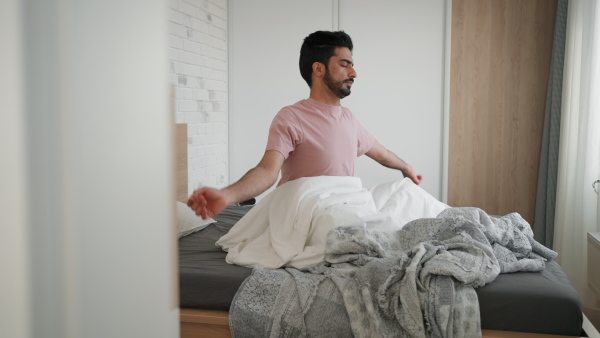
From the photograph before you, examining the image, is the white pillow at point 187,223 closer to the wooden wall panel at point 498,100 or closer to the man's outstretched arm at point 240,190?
the man's outstretched arm at point 240,190

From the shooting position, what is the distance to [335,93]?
110 inches

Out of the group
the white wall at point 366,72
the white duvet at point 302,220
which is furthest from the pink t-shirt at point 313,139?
the white wall at point 366,72

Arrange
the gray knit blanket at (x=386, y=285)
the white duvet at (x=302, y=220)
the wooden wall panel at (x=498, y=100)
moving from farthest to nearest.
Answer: the wooden wall panel at (x=498, y=100) → the white duvet at (x=302, y=220) → the gray knit blanket at (x=386, y=285)

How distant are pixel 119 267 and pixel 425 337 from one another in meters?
1.79

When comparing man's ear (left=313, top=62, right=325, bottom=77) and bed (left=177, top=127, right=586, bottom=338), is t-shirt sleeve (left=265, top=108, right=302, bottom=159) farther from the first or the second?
bed (left=177, top=127, right=586, bottom=338)

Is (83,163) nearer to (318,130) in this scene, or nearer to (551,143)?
(318,130)

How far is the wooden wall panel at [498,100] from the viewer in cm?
445

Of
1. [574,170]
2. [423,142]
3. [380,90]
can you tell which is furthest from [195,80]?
[574,170]

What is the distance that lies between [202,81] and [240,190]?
2433 mm

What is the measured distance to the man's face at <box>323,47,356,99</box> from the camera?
278 cm

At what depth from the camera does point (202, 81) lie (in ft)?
14.2

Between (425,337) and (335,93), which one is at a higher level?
(335,93)

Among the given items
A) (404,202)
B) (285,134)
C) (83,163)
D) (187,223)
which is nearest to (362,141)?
(404,202)

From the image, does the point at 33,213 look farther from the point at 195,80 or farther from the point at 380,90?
the point at 380,90
